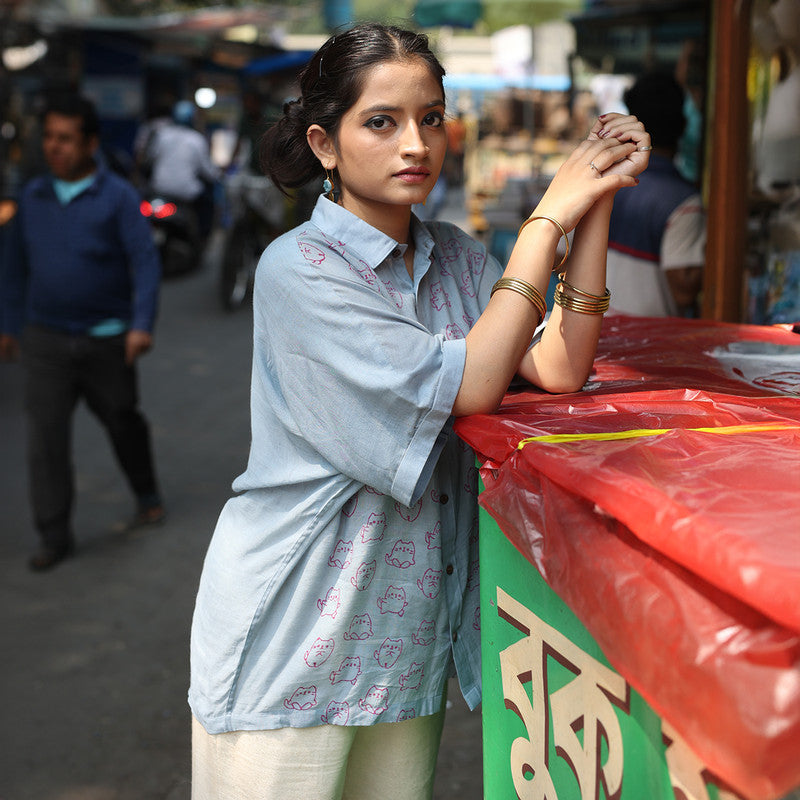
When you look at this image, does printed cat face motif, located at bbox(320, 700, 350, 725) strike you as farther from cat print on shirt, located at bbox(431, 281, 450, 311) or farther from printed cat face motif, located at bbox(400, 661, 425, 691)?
cat print on shirt, located at bbox(431, 281, 450, 311)

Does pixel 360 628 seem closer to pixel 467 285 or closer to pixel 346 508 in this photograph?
pixel 346 508

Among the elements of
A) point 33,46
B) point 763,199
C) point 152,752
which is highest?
point 33,46

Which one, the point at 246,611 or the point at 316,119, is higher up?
the point at 316,119

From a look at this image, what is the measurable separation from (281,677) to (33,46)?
Result: 10.6m

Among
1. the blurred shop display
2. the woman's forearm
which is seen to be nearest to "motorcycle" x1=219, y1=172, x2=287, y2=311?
the blurred shop display

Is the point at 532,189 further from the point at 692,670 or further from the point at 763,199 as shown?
the point at 692,670

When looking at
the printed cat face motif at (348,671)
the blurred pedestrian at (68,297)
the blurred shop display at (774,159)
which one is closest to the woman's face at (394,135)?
the printed cat face motif at (348,671)

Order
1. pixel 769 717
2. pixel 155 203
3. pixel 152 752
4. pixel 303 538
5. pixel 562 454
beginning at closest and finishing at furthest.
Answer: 1. pixel 769 717
2. pixel 562 454
3. pixel 303 538
4. pixel 152 752
5. pixel 155 203

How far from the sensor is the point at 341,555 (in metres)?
1.52

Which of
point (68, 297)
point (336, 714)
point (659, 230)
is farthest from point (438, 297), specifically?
point (68, 297)

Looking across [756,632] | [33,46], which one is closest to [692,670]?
[756,632]

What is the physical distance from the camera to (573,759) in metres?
1.24

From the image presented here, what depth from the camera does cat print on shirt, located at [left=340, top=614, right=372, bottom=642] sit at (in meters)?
1.54

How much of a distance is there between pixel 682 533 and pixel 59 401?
3469 millimetres
